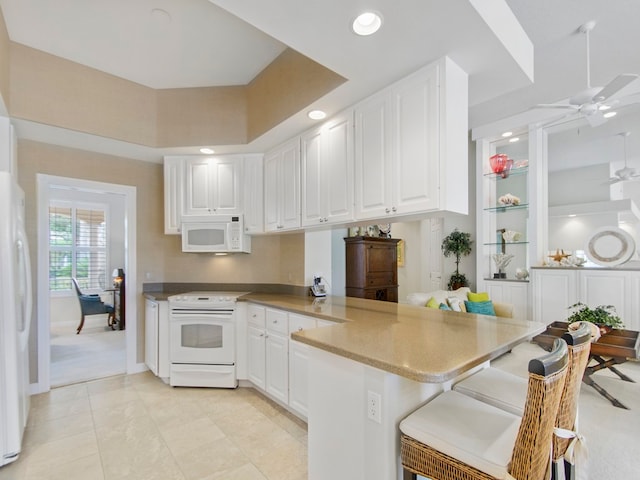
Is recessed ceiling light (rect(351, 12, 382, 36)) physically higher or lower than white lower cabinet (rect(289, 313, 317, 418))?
higher

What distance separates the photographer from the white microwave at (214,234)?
3.67m

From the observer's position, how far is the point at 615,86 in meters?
2.68

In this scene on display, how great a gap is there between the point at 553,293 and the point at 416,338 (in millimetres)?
4073

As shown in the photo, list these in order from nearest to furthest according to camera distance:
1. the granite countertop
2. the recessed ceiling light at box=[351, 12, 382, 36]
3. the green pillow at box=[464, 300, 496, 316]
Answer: the granite countertop, the recessed ceiling light at box=[351, 12, 382, 36], the green pillow at box=[464, 300, 496, 316]

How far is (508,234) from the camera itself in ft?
17.0

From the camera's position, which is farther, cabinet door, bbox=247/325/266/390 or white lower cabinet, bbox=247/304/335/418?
cabinet door, bbox=247/325/266/390

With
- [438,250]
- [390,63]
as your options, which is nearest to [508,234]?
[438,250]

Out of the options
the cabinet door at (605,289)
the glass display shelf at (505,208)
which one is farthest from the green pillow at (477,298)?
the glass display shelf at (505,208)

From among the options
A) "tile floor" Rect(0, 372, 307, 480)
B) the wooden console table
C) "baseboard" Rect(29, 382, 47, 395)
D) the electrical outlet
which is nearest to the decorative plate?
the wooden console table

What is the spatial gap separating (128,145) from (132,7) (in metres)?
1.46

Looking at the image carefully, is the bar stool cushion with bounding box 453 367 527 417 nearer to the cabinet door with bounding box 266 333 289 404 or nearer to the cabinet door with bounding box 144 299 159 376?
the cabinet door with bounding box 266 333 289 404

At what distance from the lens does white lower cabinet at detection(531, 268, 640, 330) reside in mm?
4012

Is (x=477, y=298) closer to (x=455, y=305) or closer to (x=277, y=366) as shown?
(x=455, y=305)

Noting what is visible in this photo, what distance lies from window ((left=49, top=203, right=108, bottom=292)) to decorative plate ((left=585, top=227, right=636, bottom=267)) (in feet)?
29.3
